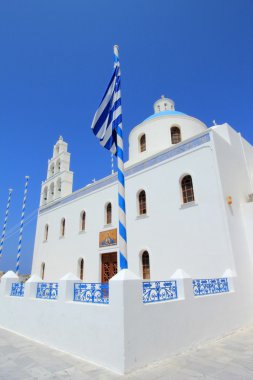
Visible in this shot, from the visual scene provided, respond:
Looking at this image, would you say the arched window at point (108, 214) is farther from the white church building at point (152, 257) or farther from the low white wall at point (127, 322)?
the low white wall at point (127, 322)

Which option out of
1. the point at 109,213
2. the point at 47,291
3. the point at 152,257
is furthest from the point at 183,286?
the point at 109,213

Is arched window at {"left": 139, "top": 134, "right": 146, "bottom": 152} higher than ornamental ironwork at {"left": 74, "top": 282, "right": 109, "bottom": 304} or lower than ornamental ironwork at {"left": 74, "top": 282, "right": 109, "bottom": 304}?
higher

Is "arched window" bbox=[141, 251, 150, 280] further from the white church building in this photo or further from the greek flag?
the greek flag

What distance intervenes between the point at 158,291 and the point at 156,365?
118cm

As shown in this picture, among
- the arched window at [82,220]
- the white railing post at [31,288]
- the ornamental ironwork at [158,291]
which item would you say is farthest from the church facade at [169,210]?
the white railing post at [31,288]

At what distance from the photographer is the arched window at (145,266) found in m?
9.70

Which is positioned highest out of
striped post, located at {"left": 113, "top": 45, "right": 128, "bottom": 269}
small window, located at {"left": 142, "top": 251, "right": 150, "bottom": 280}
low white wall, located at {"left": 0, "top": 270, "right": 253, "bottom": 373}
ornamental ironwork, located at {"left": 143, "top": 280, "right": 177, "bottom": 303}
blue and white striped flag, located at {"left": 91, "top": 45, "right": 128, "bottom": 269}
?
blue and white striped flag, located at {"left": 91, "top": 45, "right": 128, "bottom": 269}

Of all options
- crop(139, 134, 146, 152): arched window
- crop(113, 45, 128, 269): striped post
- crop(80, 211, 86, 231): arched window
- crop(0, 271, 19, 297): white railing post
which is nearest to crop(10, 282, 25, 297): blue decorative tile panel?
crop(0, 271, 19, 297): white railing post

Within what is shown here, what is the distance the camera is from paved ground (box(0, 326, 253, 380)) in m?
3.66

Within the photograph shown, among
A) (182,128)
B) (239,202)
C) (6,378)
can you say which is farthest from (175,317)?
(182,128)

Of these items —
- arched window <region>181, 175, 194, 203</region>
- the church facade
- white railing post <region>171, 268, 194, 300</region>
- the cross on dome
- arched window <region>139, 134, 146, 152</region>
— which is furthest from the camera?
the cross on dome

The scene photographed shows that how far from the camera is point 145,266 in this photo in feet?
32.3

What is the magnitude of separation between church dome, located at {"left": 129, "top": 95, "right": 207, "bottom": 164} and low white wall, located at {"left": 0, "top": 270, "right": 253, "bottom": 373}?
758 centimetres

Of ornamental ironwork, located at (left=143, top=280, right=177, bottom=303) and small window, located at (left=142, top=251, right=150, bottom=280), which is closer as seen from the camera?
ornamental ironwork, located at (left=143, top=280, right=177, bottom=303)
